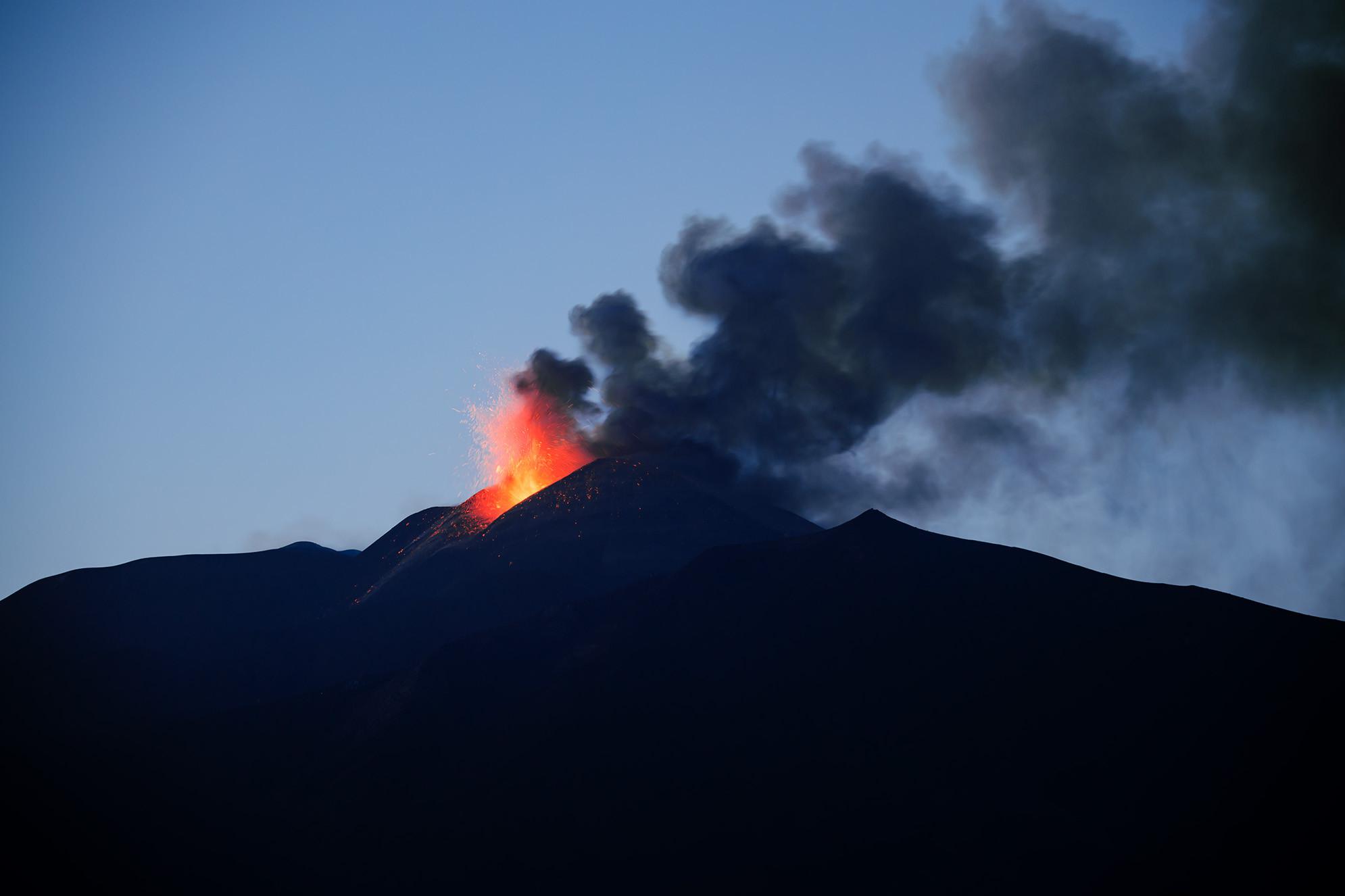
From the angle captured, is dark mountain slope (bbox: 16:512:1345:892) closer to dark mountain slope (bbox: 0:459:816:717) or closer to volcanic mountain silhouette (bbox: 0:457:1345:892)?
volcanic mountain silhouette (bbox: 0:457:1345:892)

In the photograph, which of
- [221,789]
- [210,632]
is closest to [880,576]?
[221,789]

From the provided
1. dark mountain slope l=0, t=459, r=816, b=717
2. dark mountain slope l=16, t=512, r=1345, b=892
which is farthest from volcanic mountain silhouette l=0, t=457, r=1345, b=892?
dark mountain slope l=0, t=459, r=816, b=717

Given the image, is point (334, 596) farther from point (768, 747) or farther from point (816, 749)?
point (816, 749)

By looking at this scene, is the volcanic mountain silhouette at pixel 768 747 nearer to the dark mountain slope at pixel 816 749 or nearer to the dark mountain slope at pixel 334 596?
the dark mountain slope at pixel 816 749

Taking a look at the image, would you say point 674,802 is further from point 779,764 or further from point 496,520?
A: point 496,520

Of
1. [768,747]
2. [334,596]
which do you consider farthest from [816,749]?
[334,596]

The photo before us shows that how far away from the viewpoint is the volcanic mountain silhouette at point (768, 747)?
40031 millimetres

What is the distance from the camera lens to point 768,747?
4631 cm

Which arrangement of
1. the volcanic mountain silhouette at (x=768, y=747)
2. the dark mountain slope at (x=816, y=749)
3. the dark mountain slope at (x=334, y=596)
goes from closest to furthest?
the dark mountain slope at (x=816, y=749) < the volcanic mountain silhouette at (x=768, y=747) < the dark mountain slope at (x=334, y=596)

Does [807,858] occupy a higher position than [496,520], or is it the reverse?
[496,520]

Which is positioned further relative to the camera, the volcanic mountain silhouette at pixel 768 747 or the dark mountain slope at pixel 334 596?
the dark mountain slope at pixel 334 596

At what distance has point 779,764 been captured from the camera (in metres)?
45.2

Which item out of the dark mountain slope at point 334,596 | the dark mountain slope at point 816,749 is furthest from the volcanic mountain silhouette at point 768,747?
the dark mountain slope at point 334,596

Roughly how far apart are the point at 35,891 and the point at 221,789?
8.86 meters
